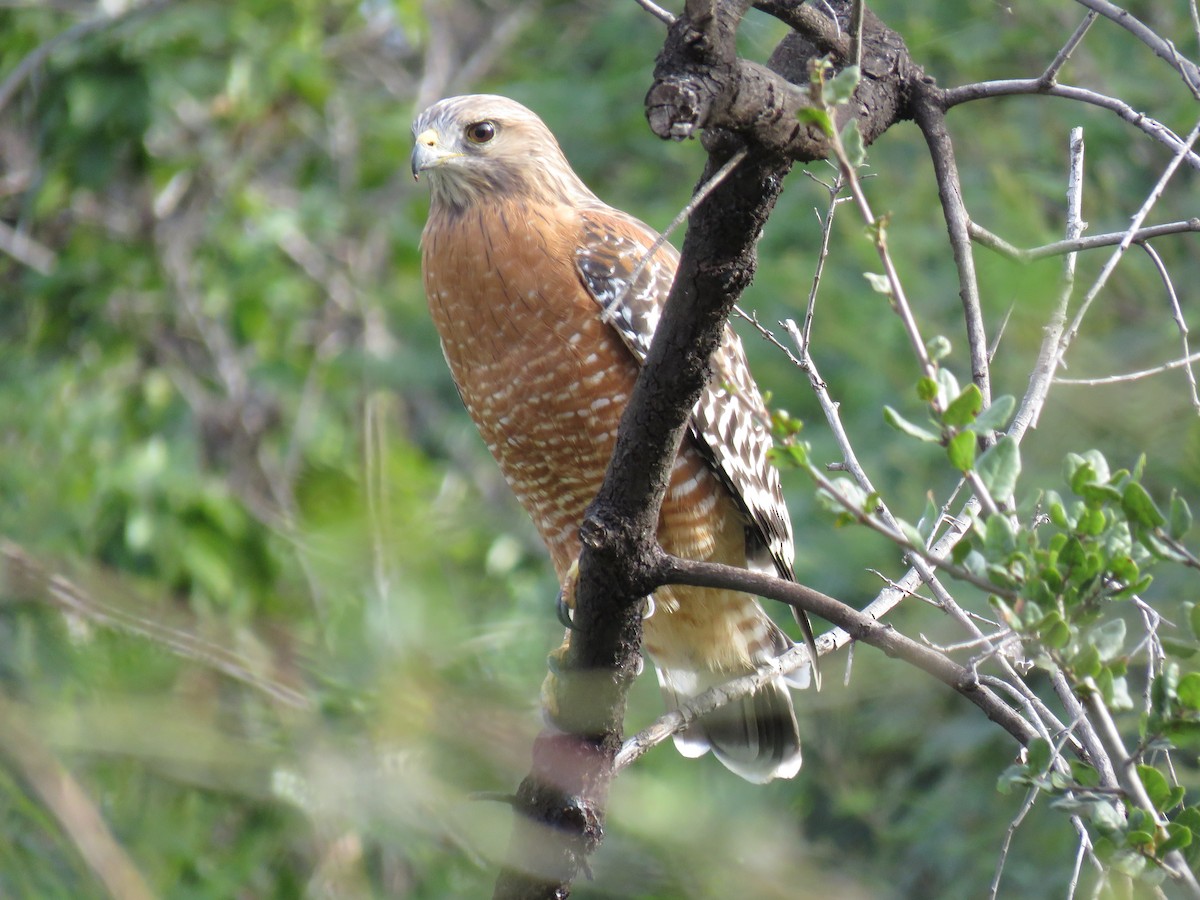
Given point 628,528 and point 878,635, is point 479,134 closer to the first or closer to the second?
point 628,528

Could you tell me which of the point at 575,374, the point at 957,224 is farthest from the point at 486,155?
the point at 957,224

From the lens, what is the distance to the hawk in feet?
12.2

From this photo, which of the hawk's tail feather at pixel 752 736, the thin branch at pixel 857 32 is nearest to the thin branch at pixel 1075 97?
the thin branch at pixel 857 32

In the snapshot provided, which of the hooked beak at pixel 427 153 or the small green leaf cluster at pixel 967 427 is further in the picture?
the hooked beak at pixel 427 153

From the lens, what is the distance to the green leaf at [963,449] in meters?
1.79

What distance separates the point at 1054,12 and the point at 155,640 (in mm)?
6307

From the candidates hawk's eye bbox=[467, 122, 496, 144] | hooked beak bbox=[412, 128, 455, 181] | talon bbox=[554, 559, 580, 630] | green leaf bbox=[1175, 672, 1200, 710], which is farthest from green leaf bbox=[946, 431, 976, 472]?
hawk's eye bbox=[467, 122, 496, 144]

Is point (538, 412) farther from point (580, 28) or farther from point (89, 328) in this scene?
point (580, 28)

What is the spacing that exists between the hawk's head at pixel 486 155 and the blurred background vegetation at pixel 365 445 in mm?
858

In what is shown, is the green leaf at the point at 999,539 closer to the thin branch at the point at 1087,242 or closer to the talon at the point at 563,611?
the thin branch at the point at 1087,242

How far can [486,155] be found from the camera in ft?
13.8

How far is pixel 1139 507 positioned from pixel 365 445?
1169 mm

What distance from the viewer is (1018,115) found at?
22.1 feet

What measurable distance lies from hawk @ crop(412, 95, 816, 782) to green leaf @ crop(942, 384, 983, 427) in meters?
1.62
